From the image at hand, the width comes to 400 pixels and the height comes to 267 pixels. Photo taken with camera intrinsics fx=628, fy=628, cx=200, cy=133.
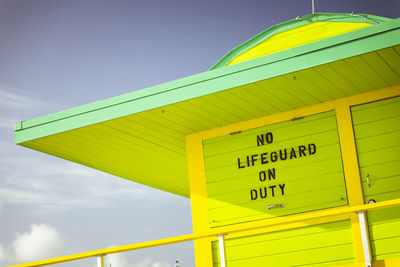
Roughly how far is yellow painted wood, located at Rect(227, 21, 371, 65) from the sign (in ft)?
4.00

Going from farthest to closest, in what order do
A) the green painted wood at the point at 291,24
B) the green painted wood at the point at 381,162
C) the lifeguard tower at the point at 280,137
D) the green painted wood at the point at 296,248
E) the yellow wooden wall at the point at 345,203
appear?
the green painted wood at the point at 291,24 → the green painted wood at the point at 296,248 → the yellow wooden wall at the point at 345,203 → the green painted wood at the point at 381,162 → the lifeguard tower at the point at 280,137

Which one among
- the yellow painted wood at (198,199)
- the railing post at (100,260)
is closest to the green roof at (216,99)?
the yellow painted wood at (198,199)

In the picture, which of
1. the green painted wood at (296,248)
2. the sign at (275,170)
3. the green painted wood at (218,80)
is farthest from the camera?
the sign at (275,170)

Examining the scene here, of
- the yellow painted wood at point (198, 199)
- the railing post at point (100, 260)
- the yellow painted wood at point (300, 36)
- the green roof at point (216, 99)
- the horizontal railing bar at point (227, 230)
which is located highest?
the yellow painted wood at point (300, 36)

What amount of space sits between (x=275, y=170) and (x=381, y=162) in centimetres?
147

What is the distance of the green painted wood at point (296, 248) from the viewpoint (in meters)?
8.25

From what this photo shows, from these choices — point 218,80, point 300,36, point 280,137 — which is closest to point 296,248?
point 280,137

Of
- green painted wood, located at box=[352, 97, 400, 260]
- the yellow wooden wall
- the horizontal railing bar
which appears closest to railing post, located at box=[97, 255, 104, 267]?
the horizontal railing bar

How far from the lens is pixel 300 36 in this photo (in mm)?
9258

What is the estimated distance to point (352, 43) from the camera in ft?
23.3

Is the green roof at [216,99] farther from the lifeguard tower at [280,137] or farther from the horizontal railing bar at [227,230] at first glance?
the horizontal railing bar at [227,230]

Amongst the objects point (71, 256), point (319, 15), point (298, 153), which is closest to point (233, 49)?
point (319, 15)

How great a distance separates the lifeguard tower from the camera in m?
7.75

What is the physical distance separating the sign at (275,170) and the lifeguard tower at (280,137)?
1 centimetres
